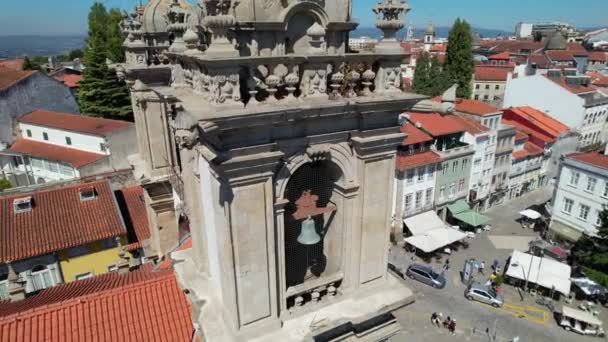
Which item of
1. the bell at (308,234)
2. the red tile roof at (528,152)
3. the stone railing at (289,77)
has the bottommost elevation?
the red tile roof at (528,152)

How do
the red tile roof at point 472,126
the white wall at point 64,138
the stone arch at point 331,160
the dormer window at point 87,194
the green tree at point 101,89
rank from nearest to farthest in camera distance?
the stone arch at point 331,160, the dormer window at point 87,194, the white wall at point 64,138, the red tile roof at point 472,126, the green tree at point 101,89

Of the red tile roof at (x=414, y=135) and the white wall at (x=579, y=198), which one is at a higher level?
the red tile roof at (x=414, y=135)

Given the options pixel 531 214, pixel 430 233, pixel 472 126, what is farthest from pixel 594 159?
pixel 430 233

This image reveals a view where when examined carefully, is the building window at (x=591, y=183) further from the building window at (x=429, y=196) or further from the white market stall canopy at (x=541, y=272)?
the building window at (x=429, y=196)

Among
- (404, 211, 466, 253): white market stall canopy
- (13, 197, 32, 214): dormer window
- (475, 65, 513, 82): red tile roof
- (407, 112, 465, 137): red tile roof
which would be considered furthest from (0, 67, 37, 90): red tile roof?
(475, 65, 513, 82): red tile roof

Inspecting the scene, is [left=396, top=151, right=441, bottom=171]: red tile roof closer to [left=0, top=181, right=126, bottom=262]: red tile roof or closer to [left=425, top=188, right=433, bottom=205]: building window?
[left=425, top=188, right=433, bottom=205]: building window

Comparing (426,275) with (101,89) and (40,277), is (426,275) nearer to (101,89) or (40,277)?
(40,277)

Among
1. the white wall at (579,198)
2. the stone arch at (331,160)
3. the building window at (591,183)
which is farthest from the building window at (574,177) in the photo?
the stone arch at (331,160)
